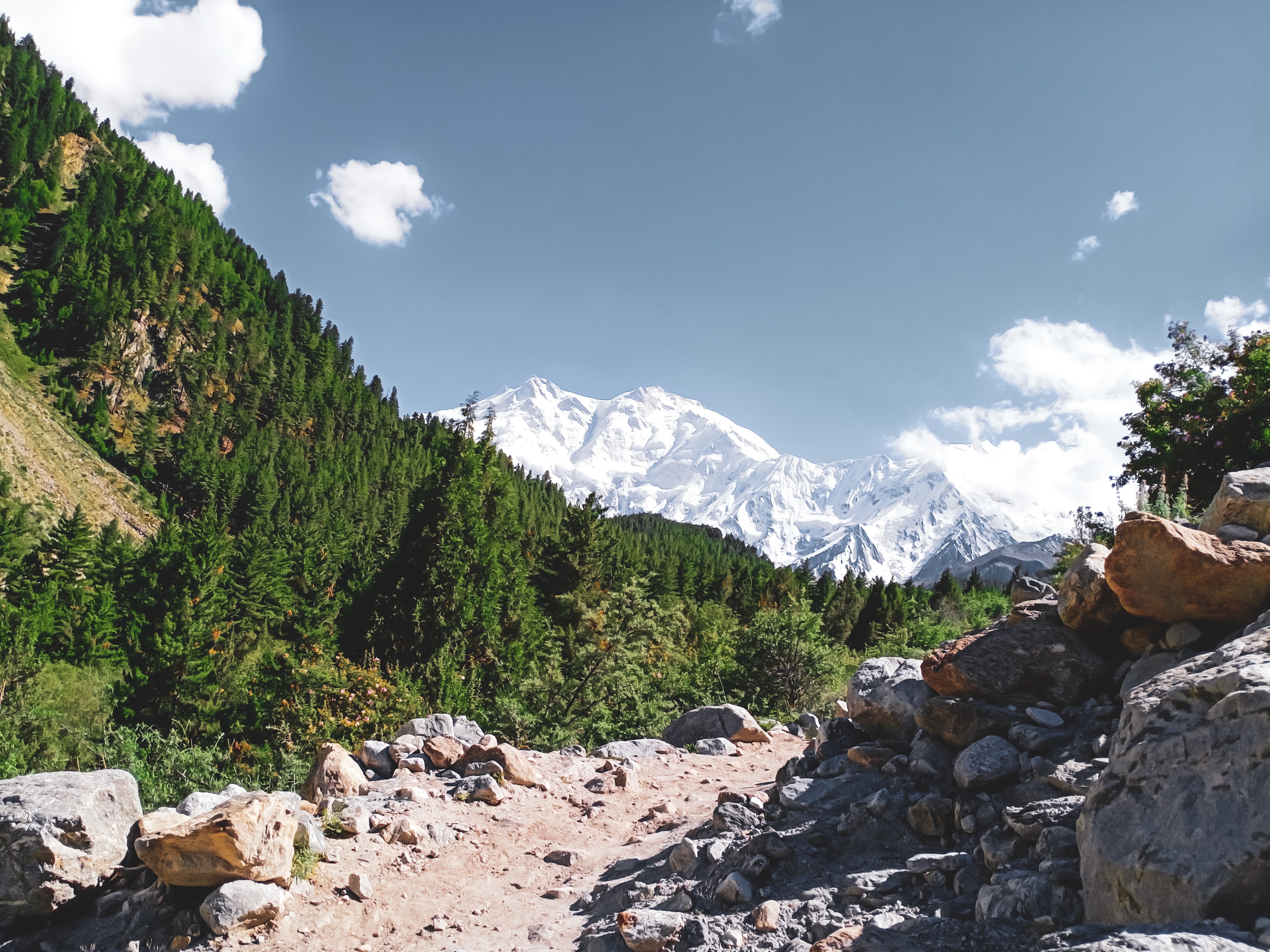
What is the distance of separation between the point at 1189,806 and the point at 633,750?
10468 millimetres

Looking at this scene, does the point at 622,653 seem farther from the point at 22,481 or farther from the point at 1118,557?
the point at 22,481

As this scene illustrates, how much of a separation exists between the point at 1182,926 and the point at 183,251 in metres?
198

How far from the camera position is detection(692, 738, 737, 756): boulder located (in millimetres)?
13758

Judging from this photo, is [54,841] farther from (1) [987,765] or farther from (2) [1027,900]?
(1) [987,765]

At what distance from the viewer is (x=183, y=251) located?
525ft

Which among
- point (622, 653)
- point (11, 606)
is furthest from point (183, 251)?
point (622, 653)

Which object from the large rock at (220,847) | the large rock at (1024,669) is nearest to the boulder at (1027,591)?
the large rock at (1024,669)

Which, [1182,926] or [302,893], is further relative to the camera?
[302,893]

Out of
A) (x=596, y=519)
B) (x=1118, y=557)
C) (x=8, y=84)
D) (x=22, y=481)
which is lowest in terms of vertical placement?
(x=1118, y=557)

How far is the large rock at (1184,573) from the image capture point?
5516 millimetres

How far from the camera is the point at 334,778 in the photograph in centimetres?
923

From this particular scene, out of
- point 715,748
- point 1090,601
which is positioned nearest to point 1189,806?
point 1090,601

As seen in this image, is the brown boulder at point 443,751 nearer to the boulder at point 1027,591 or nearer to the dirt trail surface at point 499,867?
the dirt trail surface at point 499,867

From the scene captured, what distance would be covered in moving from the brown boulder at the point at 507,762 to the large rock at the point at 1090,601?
7.48 metres
